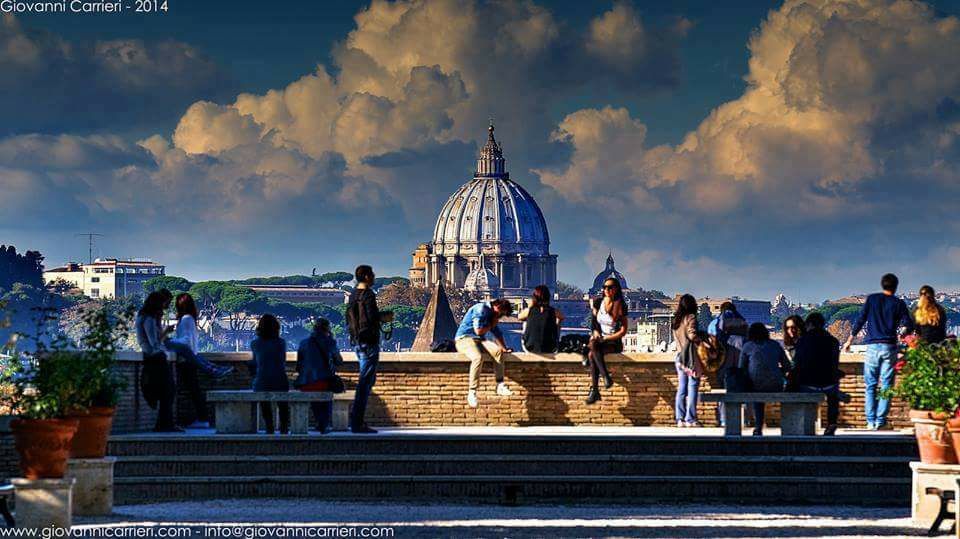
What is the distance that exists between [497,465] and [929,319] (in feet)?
16.3

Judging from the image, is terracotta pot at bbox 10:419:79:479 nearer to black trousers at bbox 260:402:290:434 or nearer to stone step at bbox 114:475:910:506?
stone step at bbox 114:475:910:506

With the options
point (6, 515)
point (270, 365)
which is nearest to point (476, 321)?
point (270, 365)

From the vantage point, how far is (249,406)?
17.5m

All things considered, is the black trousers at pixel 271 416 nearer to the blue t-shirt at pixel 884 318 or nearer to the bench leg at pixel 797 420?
the bench leg at pixel 797 420

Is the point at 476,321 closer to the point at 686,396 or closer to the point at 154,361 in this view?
the point at 686,396

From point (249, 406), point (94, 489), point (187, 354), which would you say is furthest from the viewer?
point (187, 354)

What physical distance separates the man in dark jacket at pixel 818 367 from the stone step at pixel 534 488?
2144 millimetres

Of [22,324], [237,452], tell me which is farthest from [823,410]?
[22,324]

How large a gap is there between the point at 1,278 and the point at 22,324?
226 inches

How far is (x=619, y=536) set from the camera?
13.6 m

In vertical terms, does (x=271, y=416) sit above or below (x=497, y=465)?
above

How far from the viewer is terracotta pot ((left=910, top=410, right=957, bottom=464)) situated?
14.0 metres

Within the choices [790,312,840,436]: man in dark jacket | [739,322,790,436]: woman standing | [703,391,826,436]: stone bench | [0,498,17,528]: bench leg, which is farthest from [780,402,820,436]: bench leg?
[0,498,17,528]: bench leg

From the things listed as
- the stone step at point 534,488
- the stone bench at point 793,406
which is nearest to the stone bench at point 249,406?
the stone step at point 534,488
